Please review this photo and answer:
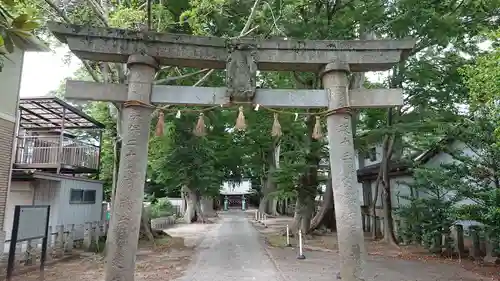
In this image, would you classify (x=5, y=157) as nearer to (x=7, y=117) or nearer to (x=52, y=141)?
(x=7, y=117)

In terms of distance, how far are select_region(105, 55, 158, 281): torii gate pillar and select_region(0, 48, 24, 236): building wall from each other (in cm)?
792

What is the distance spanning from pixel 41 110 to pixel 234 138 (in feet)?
53.6

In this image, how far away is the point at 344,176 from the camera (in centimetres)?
657

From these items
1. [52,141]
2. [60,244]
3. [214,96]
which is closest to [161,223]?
[52,141]

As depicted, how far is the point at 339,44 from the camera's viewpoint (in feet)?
22.7

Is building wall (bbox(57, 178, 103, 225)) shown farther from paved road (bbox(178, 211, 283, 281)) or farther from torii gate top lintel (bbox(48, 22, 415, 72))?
torii gate top lintel (bbox(48, 22, 415, 72))

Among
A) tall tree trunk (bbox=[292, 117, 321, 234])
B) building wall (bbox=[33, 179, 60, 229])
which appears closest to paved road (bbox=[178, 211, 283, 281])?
tall tree trunk (bbox=[292, 117, 321, 234])

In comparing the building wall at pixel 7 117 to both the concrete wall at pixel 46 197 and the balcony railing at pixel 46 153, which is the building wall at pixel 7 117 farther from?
the balcony railing at pixel 46 153

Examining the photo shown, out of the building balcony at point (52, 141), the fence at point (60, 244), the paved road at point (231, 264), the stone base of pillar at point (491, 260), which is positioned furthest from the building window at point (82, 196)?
the stone base of pillar at point (491, 260)

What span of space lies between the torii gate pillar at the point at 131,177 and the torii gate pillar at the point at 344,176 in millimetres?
3440

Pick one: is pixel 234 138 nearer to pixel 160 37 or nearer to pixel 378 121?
pixel 378 121

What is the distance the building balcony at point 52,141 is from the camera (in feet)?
52.3

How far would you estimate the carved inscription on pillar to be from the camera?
6605 mm

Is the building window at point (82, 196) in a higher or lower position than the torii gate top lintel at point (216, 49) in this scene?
lower
